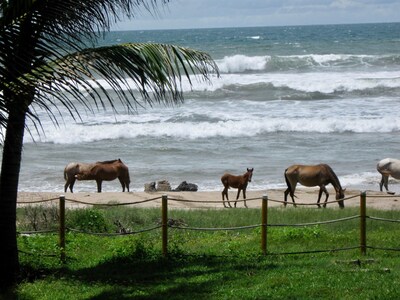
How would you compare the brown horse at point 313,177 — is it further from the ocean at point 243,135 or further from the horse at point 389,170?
the horse at point 389,170

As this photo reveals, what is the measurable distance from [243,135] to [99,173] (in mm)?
12468

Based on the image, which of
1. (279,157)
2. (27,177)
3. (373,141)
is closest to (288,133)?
(373,141)

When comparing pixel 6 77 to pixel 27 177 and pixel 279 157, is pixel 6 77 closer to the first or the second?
pixel 27 177

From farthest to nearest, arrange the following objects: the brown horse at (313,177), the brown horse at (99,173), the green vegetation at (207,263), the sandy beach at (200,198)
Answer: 1. the brown horse at (99,173)
2. the brown horse at (313,177)
3. the sandy beach at (200,198)
4. the green vegetation at (207,263)

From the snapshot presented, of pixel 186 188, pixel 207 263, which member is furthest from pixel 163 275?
pixel 186 188

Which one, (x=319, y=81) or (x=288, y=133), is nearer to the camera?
(x=288, y=133)

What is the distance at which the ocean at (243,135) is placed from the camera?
25500 millimetres

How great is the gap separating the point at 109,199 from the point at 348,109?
2292 centimetres

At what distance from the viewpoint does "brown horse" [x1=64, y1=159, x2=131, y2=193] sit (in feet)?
72.5

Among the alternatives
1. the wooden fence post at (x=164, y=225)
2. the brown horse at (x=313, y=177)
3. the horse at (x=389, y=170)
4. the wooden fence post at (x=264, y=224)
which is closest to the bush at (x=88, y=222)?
the wooden fence post at (x=164, y=225)

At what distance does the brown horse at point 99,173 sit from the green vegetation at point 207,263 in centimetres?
667

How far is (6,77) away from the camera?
6941 millimetres

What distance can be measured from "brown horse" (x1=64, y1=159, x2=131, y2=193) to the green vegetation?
6.67 meters

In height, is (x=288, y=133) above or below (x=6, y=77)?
below
